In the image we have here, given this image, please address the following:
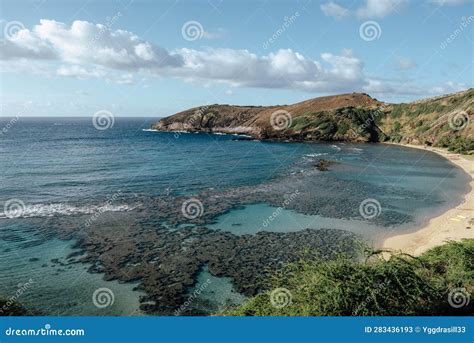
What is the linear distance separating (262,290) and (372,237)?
13.6 m

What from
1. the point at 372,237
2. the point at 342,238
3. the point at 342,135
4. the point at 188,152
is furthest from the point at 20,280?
the point at 342,135

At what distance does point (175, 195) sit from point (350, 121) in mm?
95381

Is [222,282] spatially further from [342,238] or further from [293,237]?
[342,238]

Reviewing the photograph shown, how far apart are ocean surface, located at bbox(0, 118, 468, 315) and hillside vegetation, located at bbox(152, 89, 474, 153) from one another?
22813mm

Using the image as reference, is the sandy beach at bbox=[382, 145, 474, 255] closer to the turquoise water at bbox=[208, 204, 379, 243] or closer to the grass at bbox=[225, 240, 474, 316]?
the turquoise water at bbox=[208, 204, 379, 243]

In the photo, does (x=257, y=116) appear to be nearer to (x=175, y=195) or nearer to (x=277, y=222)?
(x=175, y=195)

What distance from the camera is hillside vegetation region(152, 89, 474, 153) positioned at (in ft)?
327

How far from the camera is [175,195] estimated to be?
4603cm

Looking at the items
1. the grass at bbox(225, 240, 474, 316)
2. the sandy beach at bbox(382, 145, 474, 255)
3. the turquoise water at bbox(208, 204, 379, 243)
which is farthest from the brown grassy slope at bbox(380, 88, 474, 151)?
the grass at bbox(225, 240, 474, 316)

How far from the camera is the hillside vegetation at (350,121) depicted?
9962cm

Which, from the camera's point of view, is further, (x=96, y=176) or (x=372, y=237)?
(x=96, y=176)

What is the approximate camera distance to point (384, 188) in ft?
170

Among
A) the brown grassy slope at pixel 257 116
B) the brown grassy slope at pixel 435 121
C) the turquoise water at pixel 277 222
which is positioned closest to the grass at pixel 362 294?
the turquoise water at pixel 277 222

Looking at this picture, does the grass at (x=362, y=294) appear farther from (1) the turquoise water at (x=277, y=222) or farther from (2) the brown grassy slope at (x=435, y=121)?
(2) the brown grassy slope at (x=435, y=121)
